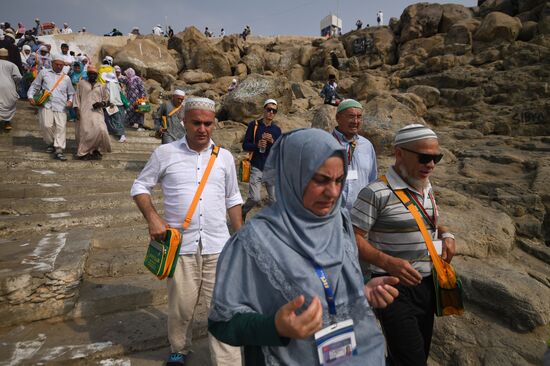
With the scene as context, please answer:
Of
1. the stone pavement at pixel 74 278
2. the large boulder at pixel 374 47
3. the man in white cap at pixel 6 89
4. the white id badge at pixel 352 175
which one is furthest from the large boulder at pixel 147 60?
the white id badge at pixel 352 175

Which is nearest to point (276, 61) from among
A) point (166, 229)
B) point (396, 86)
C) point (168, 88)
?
point (168, 88)

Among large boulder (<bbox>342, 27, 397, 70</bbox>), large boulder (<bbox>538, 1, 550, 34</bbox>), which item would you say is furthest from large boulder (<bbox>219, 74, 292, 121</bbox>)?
large boulder (<bbox>342, 27, 397, 70</bbox>)

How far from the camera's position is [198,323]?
3133 mm

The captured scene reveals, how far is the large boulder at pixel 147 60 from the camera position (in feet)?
66.8

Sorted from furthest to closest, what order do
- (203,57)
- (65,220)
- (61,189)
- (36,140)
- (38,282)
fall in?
(203,57)
(36,140)
(61,189)
(65,220)
(38,282)

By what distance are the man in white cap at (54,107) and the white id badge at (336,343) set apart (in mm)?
6699

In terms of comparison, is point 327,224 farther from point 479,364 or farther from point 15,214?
point 15,214

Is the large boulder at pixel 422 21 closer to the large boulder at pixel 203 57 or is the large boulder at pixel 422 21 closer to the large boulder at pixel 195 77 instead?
the large boulder at pixel 203 57

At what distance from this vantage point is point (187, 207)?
2.44m

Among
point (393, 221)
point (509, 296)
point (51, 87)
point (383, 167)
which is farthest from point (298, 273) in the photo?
point (51, 87)

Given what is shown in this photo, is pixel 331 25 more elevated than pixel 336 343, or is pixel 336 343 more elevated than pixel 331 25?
pixel 331 25

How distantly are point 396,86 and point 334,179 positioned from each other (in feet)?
58.7

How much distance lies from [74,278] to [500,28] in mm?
21321

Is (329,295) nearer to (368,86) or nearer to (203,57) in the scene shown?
(368,86)
